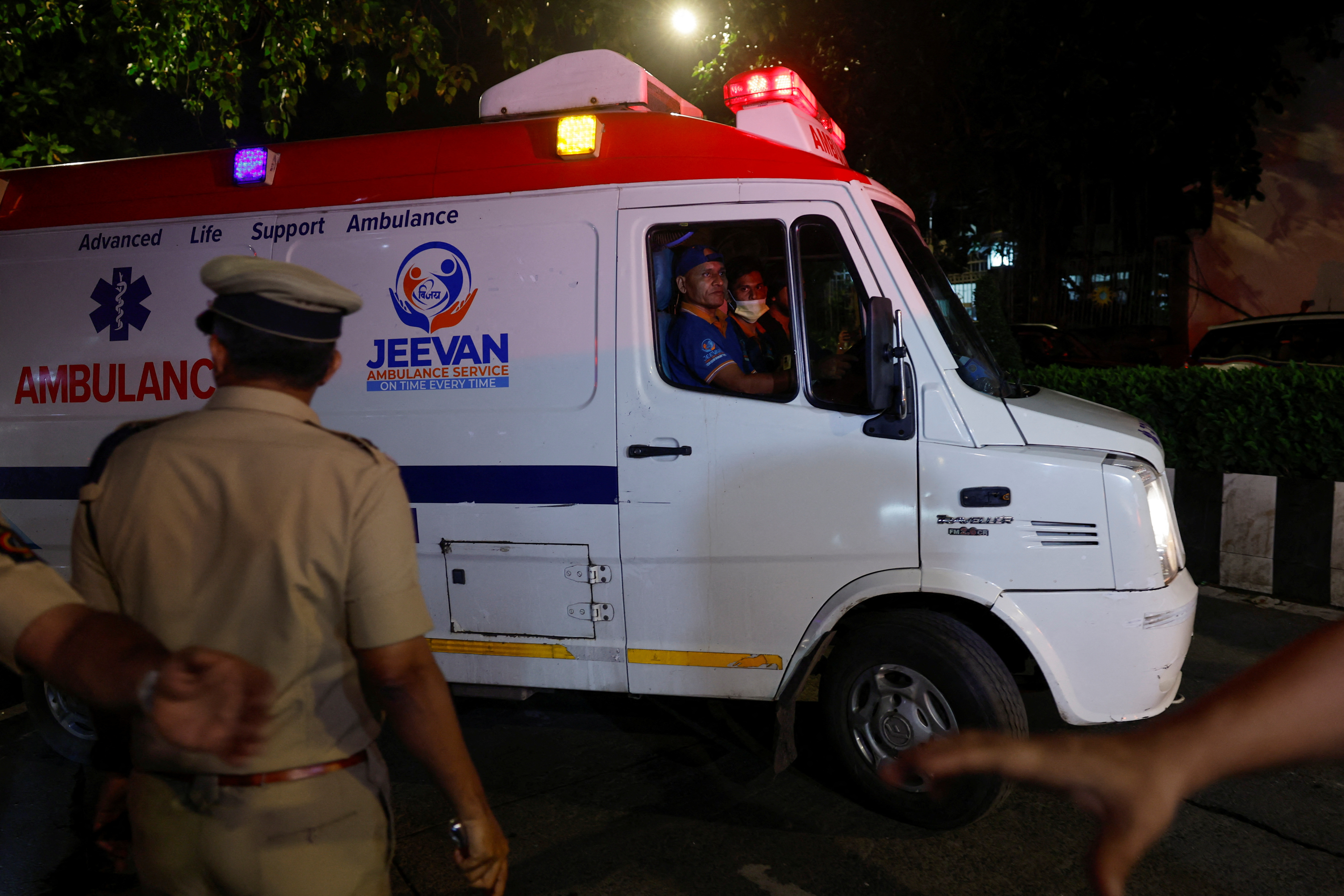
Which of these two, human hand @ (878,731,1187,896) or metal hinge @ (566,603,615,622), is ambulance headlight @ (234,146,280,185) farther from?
human hand @ (878,731,1187,896)

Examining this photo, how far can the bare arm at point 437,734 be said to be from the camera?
148 centimetres

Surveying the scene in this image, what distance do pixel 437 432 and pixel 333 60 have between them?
16.9 meters

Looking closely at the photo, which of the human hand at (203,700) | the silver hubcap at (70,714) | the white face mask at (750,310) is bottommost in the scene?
the silver hubcap at (70,714)

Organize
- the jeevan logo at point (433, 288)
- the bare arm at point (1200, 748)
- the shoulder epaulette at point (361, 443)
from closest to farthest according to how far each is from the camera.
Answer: the bare arm at point (1200, 748), the shoulder epaulette at point (361, 443), the jeevan logo at point (433, 288)

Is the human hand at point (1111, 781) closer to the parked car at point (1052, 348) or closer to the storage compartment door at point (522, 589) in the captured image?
the storage compartment door at point (522, 589)

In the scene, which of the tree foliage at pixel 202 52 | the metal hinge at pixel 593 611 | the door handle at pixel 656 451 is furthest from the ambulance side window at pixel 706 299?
the tree foliage at pixel 202 52

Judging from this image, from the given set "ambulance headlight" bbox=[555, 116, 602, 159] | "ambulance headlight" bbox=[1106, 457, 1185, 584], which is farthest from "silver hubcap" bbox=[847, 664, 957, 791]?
"ambulance headlight" bbox=[555, 116, 602, 159]

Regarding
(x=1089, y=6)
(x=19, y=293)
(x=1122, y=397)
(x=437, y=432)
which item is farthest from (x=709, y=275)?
(x=1089, y=6)

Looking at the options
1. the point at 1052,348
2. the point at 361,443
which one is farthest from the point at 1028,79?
the point at 361,443

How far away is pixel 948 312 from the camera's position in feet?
11.7

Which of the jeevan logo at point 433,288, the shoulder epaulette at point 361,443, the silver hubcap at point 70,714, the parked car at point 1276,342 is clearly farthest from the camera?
the parked car at point 1276,342

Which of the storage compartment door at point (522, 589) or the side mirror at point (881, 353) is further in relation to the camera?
the storage compartment door at point (522, 589)

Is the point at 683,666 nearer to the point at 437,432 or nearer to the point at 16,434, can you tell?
the point at 437,432

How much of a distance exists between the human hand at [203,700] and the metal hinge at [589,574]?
7.91 feet
